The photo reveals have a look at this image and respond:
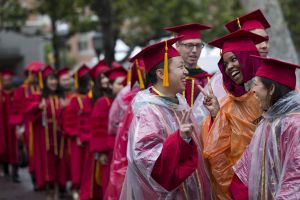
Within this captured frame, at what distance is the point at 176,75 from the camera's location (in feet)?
16.4

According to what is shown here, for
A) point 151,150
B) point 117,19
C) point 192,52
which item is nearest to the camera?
point 151,150

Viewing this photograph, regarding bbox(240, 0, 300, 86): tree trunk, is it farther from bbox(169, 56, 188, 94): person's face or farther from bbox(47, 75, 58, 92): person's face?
bbox(169, 56, 188, 94): person's face

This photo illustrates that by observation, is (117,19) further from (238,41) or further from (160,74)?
(160,74)

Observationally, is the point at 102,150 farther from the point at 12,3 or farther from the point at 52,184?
the point at 12,3

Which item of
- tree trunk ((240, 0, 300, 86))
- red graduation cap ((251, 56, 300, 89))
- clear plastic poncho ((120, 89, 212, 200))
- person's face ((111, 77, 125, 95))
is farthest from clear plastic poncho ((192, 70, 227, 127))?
tree trunk ((240, 0, 300, 86))

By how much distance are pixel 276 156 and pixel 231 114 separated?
0.85 metres

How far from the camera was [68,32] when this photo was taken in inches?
840

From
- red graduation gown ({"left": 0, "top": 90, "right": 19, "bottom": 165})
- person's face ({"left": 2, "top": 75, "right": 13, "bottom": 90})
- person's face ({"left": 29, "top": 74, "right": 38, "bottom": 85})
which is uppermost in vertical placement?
person's face ({"left": 29, "top": 74, "right": 38, "bottom": 85})

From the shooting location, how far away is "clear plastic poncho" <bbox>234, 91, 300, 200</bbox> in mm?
4199

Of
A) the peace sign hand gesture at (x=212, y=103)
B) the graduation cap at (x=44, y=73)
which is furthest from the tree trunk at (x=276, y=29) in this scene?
the peace sign hand gesture at (x=212, y=103)

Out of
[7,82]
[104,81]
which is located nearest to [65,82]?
[104,81]

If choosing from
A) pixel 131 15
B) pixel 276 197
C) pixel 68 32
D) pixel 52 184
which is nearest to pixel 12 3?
pixel 68 32

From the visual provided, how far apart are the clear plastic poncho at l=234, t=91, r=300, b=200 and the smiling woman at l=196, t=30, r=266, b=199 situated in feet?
1.41

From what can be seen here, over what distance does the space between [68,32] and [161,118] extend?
16.8 m
